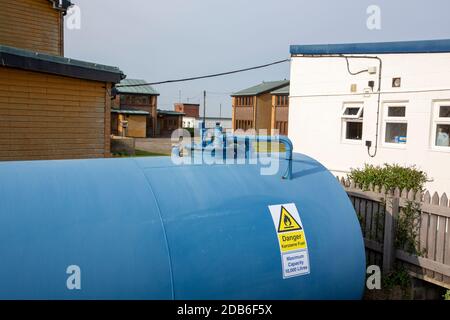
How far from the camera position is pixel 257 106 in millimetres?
50969

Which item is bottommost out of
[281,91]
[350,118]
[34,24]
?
[350,118]

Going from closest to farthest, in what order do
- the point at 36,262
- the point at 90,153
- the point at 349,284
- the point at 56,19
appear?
the point at 36,262 < the point at 349,284 < the point at 90,153 < the point at 56,19

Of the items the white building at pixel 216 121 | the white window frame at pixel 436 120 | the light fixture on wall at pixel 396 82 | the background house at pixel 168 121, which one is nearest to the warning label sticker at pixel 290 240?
the white building at pixel 216 121

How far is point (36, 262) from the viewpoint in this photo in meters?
2.68

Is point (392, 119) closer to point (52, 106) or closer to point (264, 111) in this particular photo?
point (52, 106)

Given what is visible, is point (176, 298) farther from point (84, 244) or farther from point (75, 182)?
point (75, 182)

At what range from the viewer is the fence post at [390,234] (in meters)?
6.37

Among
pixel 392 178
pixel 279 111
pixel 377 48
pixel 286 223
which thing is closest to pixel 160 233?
pixel 286 223

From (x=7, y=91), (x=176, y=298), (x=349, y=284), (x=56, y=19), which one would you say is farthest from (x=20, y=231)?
(x=56, y=19)

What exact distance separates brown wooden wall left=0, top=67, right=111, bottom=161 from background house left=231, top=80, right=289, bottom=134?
3733 cm

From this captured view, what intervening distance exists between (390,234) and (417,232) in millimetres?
382

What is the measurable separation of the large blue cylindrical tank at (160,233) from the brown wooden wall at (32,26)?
46.8 ft

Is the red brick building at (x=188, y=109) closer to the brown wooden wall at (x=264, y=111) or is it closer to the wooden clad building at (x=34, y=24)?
the brown wooden wall at (x=264, y=111)

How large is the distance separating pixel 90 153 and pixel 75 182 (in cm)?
998
